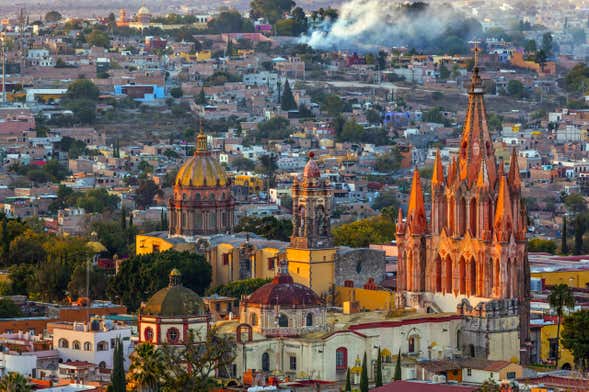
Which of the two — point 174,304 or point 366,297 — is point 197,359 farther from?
point 366,297

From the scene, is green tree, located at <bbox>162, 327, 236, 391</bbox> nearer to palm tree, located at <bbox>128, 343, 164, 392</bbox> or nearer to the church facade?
palm tree, located at <bbox>128, 343, 164, 392</bbox>

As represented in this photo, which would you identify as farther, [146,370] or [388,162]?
[388,162]

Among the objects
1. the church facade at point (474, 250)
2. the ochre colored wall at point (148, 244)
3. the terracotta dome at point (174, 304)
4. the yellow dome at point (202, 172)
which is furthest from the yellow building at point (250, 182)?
the terracotta dome at point (174, 304)

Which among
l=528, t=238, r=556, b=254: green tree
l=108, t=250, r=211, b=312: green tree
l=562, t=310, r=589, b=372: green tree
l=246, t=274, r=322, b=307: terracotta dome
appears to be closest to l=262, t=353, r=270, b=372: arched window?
l=246, t=274, r=322, b=307: terracotta dome

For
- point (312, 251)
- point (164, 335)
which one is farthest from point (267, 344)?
point (312, 251)

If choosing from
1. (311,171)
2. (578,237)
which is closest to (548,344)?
(311,171)
